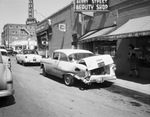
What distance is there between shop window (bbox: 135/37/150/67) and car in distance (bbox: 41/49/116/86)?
3.00 metres

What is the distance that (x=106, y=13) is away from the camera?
12.1 m

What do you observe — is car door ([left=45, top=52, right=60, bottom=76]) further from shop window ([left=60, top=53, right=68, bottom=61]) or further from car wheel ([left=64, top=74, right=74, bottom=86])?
car wheel ([left=64, top=74, right=74, bottom=86])

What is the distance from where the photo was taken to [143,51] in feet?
30.5

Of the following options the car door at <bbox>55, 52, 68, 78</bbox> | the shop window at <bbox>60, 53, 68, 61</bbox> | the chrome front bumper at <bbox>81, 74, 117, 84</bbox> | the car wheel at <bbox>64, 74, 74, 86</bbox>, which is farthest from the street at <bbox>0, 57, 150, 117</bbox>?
the shop window at <bbox>60, 53, 68, 61</bbox>

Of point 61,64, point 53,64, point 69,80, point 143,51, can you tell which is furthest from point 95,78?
point 143,51

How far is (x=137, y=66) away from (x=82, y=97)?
5.11 metres

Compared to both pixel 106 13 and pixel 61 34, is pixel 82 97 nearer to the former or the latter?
pixel 106 13

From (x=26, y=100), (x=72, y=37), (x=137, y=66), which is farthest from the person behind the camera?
(x=72, y=37)

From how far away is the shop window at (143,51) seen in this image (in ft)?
29.7

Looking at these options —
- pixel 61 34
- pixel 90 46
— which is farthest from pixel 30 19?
pixel 90 46

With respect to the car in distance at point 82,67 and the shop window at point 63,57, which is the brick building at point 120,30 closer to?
the car in distance at point 82,67

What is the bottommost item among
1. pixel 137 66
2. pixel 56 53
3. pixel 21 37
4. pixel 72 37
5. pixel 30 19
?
pixel 137 66

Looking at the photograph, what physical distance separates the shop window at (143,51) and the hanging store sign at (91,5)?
3.78 m

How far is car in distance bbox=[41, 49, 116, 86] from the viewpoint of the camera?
21.5ft
